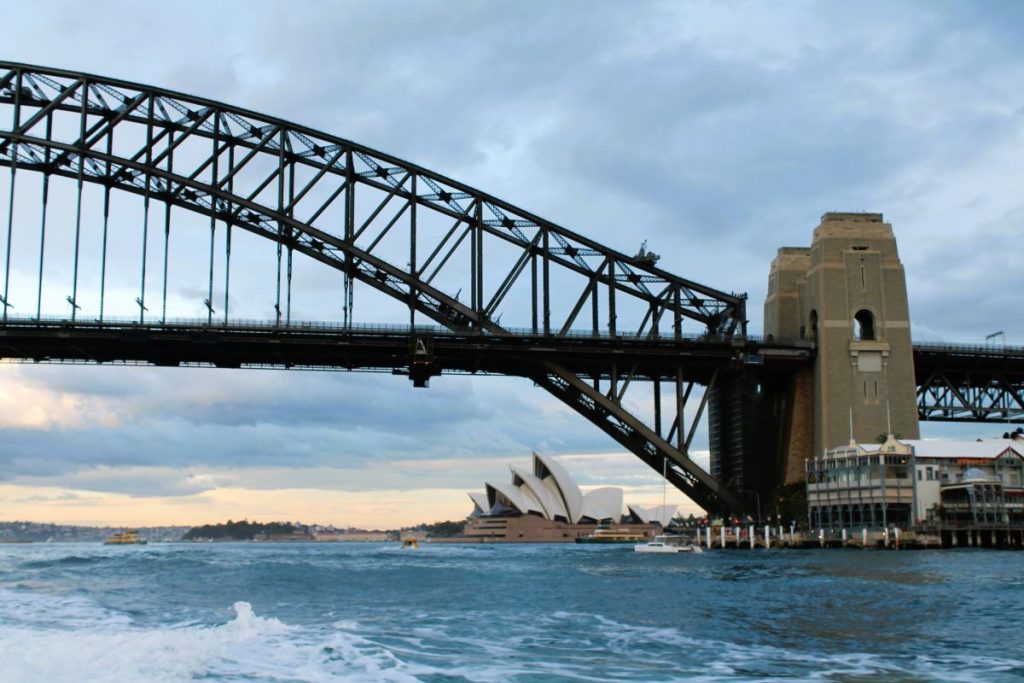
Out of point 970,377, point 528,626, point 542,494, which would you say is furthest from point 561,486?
point 528,626

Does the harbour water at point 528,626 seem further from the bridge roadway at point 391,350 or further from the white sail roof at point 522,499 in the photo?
the white sail roof at point 522,499

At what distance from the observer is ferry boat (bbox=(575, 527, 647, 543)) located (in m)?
178

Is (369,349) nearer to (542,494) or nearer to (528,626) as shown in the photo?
(528,626)

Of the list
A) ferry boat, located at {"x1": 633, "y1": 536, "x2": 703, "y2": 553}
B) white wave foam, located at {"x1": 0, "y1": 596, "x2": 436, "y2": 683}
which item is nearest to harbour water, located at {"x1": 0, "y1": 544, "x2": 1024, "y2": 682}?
white wave foam, located at {"x1": 0, "y1": 596, "x2": 436, "y2": 683}

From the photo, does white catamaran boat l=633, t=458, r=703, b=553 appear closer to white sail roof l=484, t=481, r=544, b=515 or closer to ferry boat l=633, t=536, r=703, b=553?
ferry boat l=633, t=536, r=703, b=553

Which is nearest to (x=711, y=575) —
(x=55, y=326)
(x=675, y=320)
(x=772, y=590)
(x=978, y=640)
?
(x=772, y=590)

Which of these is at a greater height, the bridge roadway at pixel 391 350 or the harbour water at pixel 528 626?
the bridge roadway at pixel 391 350

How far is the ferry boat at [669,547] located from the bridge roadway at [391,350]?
1456 centimetres

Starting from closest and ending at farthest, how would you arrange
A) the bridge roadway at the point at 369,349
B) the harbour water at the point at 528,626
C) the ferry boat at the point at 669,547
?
the harbour water at the point at 528,626 → the bridge roadway at the point at 369,349 → the ferry boat at the point at 669,547

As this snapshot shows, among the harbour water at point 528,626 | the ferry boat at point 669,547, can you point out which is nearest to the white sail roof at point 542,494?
the ferry boat at point 669,547

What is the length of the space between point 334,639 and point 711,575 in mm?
32853

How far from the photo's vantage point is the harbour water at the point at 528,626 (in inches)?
1012

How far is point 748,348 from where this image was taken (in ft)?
321

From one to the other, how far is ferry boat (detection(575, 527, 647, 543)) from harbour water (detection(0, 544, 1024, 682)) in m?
117
